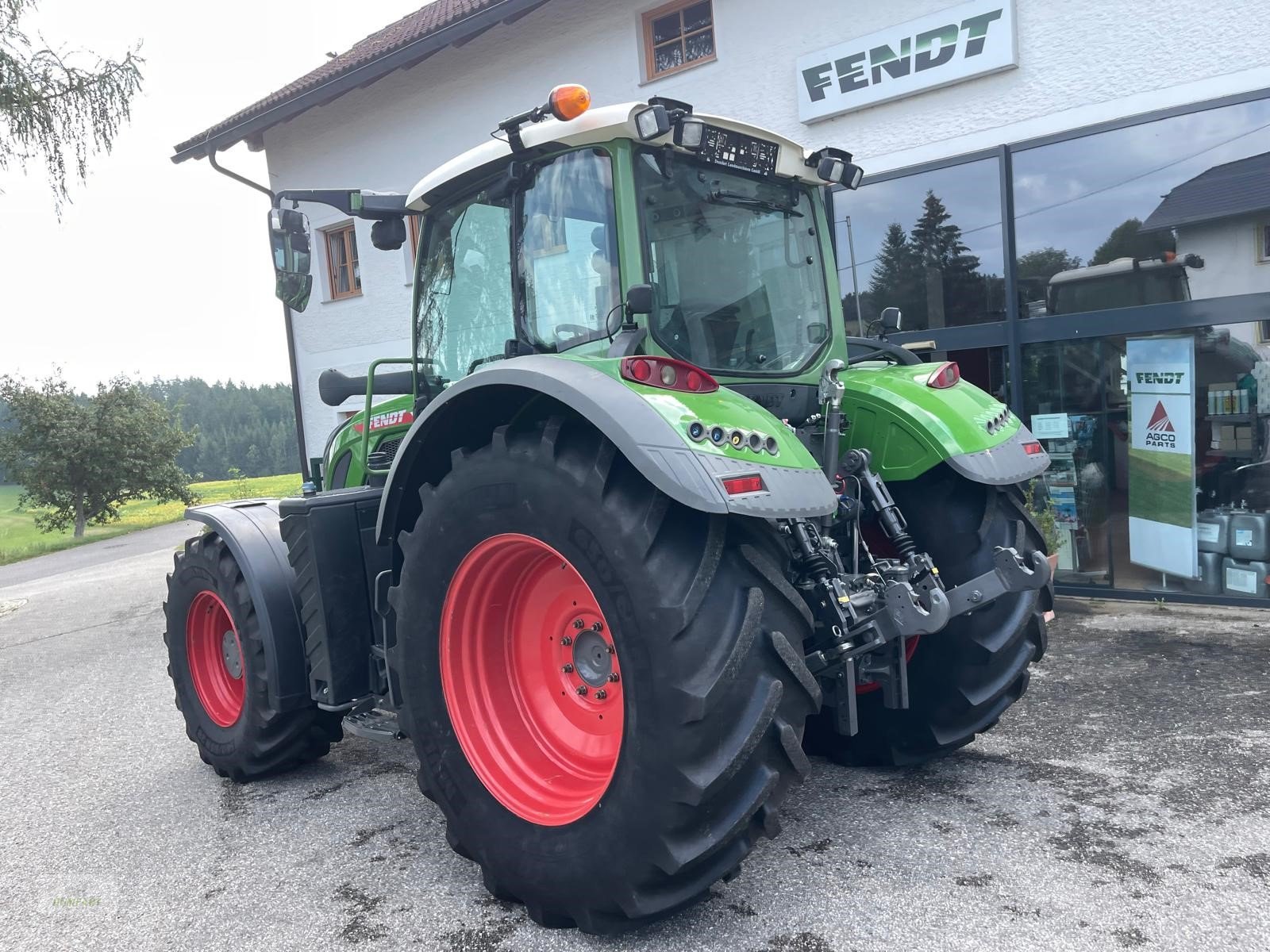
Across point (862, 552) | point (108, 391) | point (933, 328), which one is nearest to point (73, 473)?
point (108, 391)

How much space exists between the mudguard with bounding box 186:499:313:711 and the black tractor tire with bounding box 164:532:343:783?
7 centimetres

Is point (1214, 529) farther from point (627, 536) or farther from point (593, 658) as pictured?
point (627, 536)

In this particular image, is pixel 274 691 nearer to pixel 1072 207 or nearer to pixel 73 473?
pixel 1072 207

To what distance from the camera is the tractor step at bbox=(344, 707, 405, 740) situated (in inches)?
130

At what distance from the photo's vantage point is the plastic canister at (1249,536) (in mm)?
6105

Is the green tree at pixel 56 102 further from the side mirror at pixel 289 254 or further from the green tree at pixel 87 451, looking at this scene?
the green tree at pixel 87 451

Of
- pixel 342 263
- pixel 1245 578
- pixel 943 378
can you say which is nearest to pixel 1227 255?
pixel 1245 578

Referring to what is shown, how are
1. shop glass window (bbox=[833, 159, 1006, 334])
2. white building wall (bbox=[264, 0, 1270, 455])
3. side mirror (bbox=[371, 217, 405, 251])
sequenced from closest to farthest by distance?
side mirror (bbox=[371, 217, 405, 251]) < white building wall (bbox=[264, 0, 1270, 455]) < shop glass window (bbox=[833, 159, 1006, 334])

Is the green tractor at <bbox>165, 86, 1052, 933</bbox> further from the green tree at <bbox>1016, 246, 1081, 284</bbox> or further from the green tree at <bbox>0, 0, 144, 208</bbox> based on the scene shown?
the green tree at <bbox>0, 0, 144, 208</bbox>

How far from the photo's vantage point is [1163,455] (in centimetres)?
651

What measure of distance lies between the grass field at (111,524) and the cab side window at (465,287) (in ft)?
48.9

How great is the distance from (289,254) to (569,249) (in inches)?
43.8

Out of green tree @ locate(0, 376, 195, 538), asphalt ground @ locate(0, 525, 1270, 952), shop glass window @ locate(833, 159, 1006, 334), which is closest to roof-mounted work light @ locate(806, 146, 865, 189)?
asphalt ground @ locate(0, 525, 1270, 952)

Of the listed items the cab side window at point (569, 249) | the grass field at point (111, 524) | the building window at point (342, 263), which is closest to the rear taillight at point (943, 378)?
the cab side window at point (569, 249)
